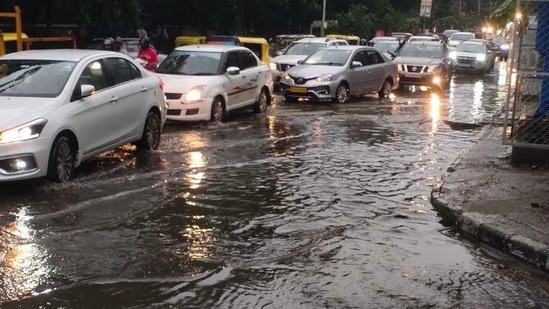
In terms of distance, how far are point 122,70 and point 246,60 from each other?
235 inches

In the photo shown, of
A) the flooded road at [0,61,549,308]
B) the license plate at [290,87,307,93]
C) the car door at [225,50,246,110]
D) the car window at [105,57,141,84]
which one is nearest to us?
the flooded road at [0,61,549,308]

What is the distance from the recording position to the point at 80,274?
5473mm

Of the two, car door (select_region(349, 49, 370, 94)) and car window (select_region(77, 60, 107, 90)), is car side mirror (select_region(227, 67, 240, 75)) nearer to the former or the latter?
car window (select_region(77, 60, 107, 90))

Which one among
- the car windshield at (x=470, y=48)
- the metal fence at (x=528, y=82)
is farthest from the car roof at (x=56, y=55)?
the car windshield at (x=470, y=48)

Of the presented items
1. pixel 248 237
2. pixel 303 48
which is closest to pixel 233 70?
pixel 248 237

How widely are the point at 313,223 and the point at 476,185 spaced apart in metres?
2.54

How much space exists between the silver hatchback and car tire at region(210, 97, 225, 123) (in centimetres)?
416

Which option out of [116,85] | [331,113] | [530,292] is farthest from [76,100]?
[331,113]

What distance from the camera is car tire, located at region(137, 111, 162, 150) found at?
1072 centimetres

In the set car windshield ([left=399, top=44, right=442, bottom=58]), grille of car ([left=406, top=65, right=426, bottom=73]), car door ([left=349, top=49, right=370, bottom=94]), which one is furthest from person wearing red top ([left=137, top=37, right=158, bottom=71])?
car windshield ([left=399, top=44, right=442, bottom=58])

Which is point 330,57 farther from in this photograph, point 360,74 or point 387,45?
point 387,45

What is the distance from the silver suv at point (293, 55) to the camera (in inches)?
840

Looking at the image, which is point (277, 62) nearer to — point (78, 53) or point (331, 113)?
point (331, 113)

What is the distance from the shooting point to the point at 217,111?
1413 centimetres
